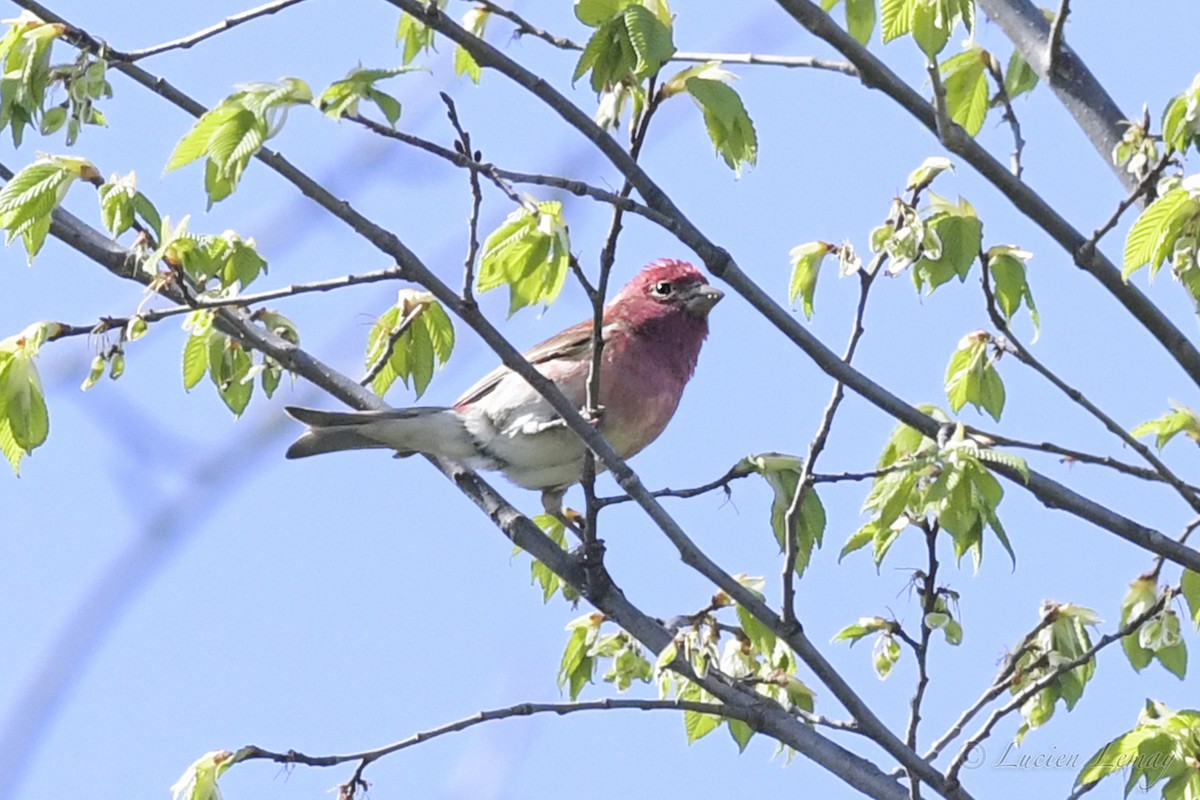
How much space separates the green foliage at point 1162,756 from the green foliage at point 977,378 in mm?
1155

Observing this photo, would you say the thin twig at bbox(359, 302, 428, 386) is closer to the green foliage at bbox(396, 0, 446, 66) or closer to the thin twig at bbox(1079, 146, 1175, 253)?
the green foliage at bbox(396, 0, 446, 66)

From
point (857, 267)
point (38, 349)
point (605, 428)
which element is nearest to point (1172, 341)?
point (857, 267)

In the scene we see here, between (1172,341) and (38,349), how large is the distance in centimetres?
336

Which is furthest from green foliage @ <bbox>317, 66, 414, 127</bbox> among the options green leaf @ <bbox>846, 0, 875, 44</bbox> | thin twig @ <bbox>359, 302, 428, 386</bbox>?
green leaf @ <bbox>846, 0, 875, 44</bbox>

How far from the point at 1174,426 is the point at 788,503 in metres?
1.28

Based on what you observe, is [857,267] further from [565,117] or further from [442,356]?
[442,356]

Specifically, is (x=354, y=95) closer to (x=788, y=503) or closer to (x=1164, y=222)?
(x=788, y=503)

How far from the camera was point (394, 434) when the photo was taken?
6.29m

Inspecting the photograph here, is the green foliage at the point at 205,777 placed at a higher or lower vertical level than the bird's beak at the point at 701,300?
lower

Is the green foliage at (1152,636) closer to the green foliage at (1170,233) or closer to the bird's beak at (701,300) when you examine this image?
the green foliage at (1170,233)

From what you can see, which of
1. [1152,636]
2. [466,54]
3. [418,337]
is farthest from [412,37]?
[1152,636]

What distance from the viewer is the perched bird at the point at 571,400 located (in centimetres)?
636

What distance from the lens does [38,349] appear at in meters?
4.37

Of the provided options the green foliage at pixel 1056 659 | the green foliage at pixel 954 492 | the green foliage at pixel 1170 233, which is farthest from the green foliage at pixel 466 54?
the green foliage at pixel 1056 659
